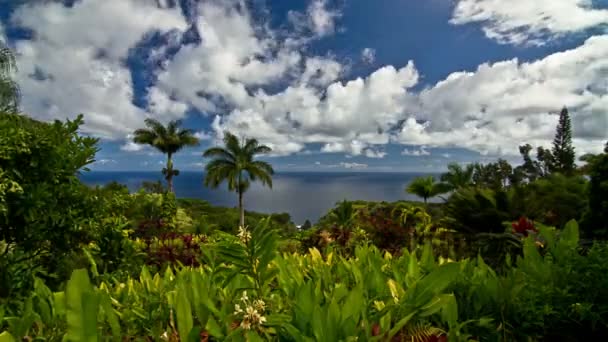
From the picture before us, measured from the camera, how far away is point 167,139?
115 ft

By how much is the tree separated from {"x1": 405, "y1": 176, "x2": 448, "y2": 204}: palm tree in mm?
16549

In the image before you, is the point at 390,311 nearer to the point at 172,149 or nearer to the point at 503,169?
the point at 172,149

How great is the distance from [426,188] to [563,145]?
20.1 metres

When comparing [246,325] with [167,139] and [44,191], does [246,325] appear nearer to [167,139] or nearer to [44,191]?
[44,191]

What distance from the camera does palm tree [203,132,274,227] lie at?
94.8 feet

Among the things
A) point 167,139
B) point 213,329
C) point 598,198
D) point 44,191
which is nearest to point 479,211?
point 598,198

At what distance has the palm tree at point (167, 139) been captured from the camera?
34375 mm

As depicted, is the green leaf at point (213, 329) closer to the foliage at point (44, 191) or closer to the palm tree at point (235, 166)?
the foliage at point (44, 191)

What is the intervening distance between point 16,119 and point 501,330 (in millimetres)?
3626

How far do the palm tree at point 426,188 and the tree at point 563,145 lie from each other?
16.5m

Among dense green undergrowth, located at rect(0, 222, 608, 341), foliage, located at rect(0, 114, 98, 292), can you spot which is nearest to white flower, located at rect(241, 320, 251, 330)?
dense green undergrowth, located at rect(0, 222, 608, 341)

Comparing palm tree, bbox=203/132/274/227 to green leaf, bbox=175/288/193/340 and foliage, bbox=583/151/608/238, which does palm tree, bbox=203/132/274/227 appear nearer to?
foliage, bbox=583/151/608/238

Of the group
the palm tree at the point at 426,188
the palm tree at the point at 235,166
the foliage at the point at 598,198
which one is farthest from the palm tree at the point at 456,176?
the foliage at the point at 598,198

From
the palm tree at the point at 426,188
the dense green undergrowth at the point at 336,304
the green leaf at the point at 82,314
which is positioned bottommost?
the palm tree at the point at 426,188
